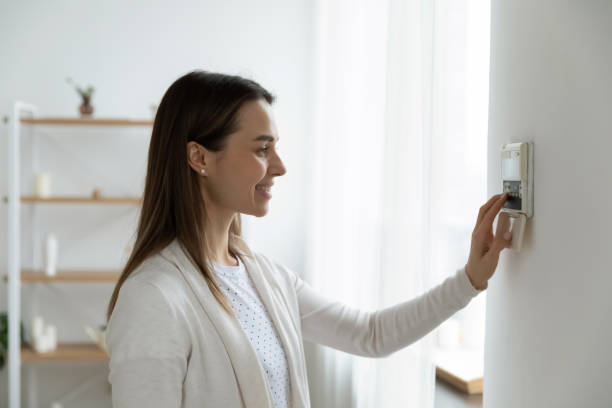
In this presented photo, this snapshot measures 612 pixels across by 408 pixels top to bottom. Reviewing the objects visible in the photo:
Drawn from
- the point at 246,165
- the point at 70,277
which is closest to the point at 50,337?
the point at 70,277

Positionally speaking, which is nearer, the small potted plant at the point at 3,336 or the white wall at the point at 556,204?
the white wall at the point at 556,204

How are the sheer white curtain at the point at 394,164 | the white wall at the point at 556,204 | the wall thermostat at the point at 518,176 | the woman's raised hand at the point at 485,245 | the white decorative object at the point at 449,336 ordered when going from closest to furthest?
the white wall at the point at 556,204 → the wall thermostat at the point at 518,176 → the woman's raised hand at the point at 485,245 → the sheer white curtain at the point at 394,164 → the white decorative object at the point at 449,336

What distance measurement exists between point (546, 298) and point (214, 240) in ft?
2.26

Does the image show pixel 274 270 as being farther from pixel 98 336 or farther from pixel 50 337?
pixel 50 337

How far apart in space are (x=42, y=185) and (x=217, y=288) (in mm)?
2274

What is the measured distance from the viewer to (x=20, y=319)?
3283 mm

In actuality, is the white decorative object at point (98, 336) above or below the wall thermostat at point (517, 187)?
below

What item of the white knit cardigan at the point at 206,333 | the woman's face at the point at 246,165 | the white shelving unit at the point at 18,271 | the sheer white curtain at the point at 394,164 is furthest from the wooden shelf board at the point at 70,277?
the woman's face at the point at 246,165

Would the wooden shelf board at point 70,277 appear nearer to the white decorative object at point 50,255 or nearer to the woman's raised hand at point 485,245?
the white decorative object at point 50,255

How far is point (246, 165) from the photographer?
121cm

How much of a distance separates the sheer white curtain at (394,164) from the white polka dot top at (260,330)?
336 mm

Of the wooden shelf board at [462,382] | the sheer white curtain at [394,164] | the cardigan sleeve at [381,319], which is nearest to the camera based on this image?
the cardigan sleeve at [381,319]

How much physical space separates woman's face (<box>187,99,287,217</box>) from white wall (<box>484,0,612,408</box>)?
0.44 metres

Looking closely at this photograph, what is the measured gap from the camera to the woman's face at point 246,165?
1205mm
